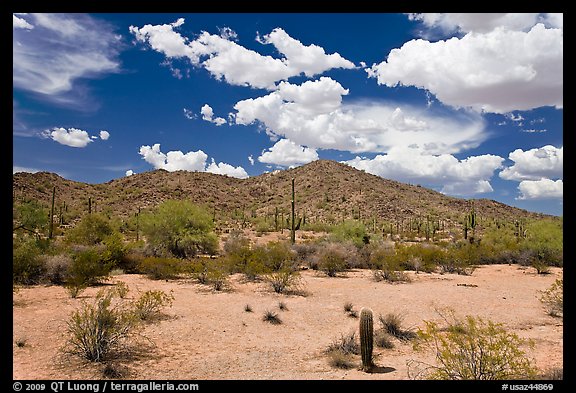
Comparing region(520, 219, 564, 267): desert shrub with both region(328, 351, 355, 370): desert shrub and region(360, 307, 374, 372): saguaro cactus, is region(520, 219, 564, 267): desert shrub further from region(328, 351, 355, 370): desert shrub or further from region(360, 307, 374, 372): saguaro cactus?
region(360, 307, 374, 372): saguaro cactus

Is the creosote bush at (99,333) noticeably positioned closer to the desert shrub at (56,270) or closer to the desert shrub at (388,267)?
the desert shrub at (56,270)

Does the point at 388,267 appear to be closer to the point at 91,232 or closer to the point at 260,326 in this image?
the point at 260,326

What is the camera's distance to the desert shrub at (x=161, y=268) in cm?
2072

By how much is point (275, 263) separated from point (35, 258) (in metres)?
11.9

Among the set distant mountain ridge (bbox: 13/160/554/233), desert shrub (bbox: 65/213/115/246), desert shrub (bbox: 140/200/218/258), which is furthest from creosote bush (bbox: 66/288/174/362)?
distant mountain ridge (bbox: 13/160/554/233)

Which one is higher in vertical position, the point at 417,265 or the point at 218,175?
the point at 218,175

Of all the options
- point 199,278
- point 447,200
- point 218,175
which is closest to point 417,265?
point 199,278

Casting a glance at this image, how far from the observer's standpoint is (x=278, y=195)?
8488 cm

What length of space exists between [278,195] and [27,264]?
2683 inches

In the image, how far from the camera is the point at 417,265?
2592 centimetres

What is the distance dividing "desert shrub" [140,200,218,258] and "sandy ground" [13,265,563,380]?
6499 mm

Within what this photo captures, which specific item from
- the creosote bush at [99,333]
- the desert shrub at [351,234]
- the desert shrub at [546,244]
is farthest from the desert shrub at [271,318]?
the desert shrub at [546,244]

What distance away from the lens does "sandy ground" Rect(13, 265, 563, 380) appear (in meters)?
8.88
